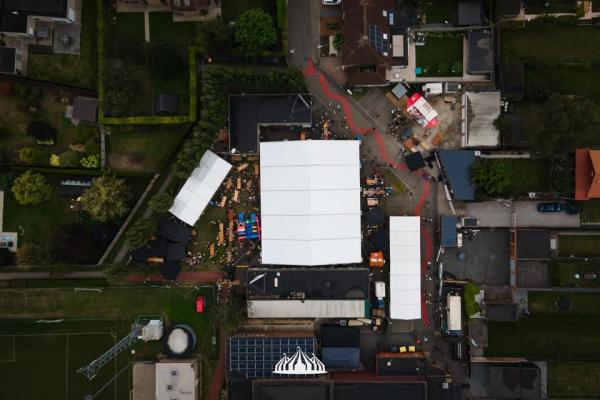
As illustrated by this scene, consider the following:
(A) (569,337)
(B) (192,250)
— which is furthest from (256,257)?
(A) (569,337)

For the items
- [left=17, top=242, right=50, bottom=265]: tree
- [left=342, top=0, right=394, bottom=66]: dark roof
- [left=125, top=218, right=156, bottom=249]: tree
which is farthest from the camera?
[left=17, top=242, right=50, bottom=265]: tree

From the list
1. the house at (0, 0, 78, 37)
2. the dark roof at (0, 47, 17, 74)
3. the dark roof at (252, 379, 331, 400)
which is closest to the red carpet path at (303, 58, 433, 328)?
the dark roof at (252, 379, 331, 400)

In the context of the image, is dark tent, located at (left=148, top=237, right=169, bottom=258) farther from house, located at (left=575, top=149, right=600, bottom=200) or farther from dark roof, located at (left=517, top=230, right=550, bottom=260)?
house, located at (left=575, top=149, right=600, bottom=200)

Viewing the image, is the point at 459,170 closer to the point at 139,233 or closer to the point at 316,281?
the point at 316,281

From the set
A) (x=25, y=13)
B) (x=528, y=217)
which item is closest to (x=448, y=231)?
(x=528, y=217)

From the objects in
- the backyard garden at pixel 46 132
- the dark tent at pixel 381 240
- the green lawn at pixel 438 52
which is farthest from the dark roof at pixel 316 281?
the green lawn at pixel 438 52

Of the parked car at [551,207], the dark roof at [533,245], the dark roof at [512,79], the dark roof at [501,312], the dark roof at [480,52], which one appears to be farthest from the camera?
the parked car at [551,207]

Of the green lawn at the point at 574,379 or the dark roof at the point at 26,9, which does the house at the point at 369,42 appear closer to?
the dark roof at the point at 26,9
